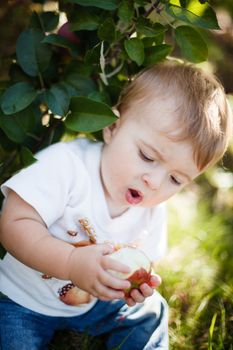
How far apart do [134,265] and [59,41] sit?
0.68 meters

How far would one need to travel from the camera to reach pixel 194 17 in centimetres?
142

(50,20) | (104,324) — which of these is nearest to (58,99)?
(50,20)

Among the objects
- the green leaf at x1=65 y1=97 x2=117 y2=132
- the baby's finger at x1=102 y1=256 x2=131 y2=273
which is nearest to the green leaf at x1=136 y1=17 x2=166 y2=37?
the green leaf at x1=65 y1=97 x2=117 y2=132

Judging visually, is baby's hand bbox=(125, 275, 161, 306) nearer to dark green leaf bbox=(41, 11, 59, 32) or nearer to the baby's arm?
the baby's arm

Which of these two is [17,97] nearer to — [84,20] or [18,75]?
[18,75]

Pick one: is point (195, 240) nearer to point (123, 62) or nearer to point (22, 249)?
point (123, 62)

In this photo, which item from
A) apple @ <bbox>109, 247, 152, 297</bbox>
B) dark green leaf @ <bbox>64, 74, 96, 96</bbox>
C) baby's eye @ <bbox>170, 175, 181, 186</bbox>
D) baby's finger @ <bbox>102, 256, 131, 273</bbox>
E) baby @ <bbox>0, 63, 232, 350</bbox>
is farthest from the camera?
dark green leaf @ <bbox>64, 74, 96, 96</bbox>

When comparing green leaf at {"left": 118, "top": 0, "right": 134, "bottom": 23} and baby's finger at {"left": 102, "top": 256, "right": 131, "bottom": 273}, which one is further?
green leaf at {"left": 118, "top": 0, "right": 134, "bottom": 23}

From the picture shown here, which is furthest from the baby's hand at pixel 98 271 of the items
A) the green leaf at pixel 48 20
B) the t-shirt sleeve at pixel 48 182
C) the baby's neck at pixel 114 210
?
the green leaf at pixel 48 20

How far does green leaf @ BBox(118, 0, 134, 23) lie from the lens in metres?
1.47

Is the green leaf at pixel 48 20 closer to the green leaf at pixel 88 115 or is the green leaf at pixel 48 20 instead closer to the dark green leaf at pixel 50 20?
the dark green leaf at pixel 50 20

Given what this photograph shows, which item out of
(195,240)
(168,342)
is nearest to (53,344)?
(168,342)

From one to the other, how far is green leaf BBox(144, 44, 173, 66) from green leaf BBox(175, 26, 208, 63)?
0.05m

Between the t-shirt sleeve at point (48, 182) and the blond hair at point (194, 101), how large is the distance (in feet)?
0.72
